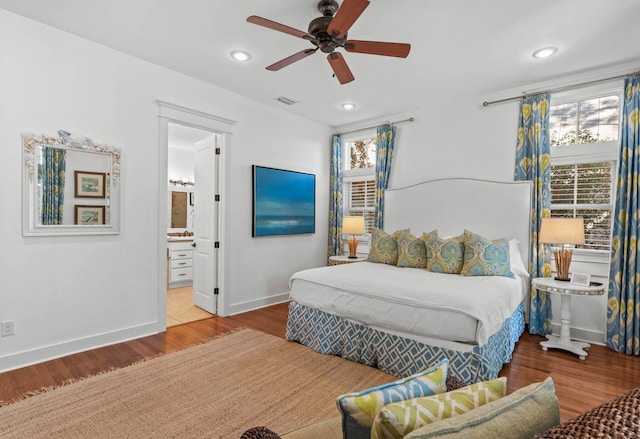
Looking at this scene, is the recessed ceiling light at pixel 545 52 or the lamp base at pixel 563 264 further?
the lamp base at pixel 563 264

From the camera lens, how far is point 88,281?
3082mm

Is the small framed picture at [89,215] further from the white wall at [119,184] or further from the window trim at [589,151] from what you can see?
the window trim at [589,151]

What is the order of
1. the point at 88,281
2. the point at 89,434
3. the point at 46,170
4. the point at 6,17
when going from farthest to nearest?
the point at 88,281 < the point at 46,170 < the point at 6,17 < the point at 89,434

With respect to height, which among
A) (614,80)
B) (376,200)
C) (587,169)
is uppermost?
(614,80)

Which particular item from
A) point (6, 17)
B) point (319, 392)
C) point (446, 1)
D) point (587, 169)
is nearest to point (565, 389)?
point (319, 392)

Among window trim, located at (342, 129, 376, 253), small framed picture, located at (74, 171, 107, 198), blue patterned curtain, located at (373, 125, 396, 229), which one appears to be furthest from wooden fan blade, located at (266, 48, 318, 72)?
window trim, located at (342, 129, 376, 253)

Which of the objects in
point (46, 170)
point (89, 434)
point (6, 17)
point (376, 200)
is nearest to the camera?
point (89, 434)

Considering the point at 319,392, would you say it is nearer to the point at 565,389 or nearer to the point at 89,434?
the point at 89,434

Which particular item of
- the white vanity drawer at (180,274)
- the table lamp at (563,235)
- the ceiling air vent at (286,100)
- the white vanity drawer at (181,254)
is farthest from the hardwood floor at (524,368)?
the ceiling air vent at (286,100)

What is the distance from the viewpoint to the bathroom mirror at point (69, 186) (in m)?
2.76

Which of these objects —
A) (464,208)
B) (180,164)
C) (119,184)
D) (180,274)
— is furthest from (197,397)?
(180,164)

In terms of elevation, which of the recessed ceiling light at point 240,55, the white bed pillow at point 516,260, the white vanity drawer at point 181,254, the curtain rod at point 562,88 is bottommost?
the white vanity drawer at point 181,254

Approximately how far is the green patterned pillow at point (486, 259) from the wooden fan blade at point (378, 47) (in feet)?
6.36

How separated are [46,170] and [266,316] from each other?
2.74 meters
